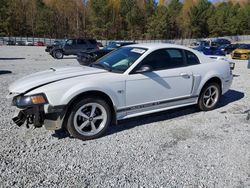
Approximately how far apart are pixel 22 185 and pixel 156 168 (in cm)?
166

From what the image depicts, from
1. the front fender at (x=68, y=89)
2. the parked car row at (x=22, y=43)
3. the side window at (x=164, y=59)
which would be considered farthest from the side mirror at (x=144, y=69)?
the parked car row at (x=22, y=43)

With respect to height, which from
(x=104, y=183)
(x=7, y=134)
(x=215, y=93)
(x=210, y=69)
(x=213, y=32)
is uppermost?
(x=213, y=32)

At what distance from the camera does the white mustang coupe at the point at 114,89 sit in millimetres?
3695

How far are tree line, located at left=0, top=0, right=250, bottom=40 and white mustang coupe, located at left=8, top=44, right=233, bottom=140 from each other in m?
61.4

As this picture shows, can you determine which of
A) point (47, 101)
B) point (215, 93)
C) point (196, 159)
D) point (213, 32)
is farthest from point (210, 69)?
point (213, 32)

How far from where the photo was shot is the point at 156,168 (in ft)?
10.7

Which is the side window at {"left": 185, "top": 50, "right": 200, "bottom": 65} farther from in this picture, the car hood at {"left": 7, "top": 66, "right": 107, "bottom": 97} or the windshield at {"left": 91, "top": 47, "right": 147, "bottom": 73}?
the car hood at {"left": 7, "top": 66, "right": 107, "bottom": 97}

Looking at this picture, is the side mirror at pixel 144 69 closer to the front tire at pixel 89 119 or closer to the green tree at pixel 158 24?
the front tire at pixel 89 119

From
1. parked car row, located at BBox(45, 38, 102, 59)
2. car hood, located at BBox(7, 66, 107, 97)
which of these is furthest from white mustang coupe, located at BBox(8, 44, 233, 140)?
parked car row, located at BBox(45, 38, 102, 59)

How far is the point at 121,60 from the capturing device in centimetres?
465

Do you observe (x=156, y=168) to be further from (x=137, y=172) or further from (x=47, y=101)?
(x=47, y=101)

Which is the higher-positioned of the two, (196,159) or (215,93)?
(215,93)

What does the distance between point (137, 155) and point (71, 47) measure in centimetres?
1647

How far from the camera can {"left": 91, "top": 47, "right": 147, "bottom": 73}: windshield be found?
4422 mm
